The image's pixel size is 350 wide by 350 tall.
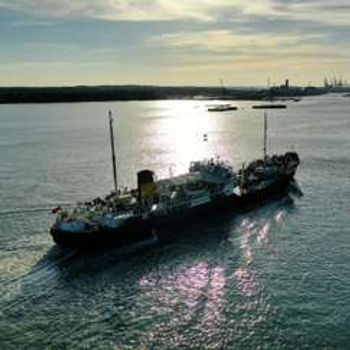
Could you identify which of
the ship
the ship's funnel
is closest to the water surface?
the ship

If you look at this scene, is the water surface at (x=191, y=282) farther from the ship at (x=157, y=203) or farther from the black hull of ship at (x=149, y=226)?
the ship at (x=157, y=203)

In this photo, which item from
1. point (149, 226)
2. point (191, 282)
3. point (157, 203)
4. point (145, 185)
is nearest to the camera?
point (191, 282)

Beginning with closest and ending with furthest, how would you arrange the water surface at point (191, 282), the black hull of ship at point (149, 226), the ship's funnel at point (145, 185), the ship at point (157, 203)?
the water surface at point (191, 282), the black hull of ship at point (149, 226), the ship at point (157, 203), the ship's funnel at point (145, 185)

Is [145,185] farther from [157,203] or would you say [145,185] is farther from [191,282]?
[191,282]

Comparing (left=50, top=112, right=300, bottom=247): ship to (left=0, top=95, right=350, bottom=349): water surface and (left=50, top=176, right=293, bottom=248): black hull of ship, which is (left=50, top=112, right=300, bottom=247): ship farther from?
(left=0, top=95, right=350, bottom=349): water surface

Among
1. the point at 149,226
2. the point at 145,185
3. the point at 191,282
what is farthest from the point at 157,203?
the point at 191,282

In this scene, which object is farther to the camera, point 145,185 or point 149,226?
point 145,185

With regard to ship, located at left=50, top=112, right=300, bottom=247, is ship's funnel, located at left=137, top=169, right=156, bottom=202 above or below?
above

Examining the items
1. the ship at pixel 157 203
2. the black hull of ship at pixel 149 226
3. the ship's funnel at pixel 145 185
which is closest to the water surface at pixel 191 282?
the black hull of ship at pixel 149 226
